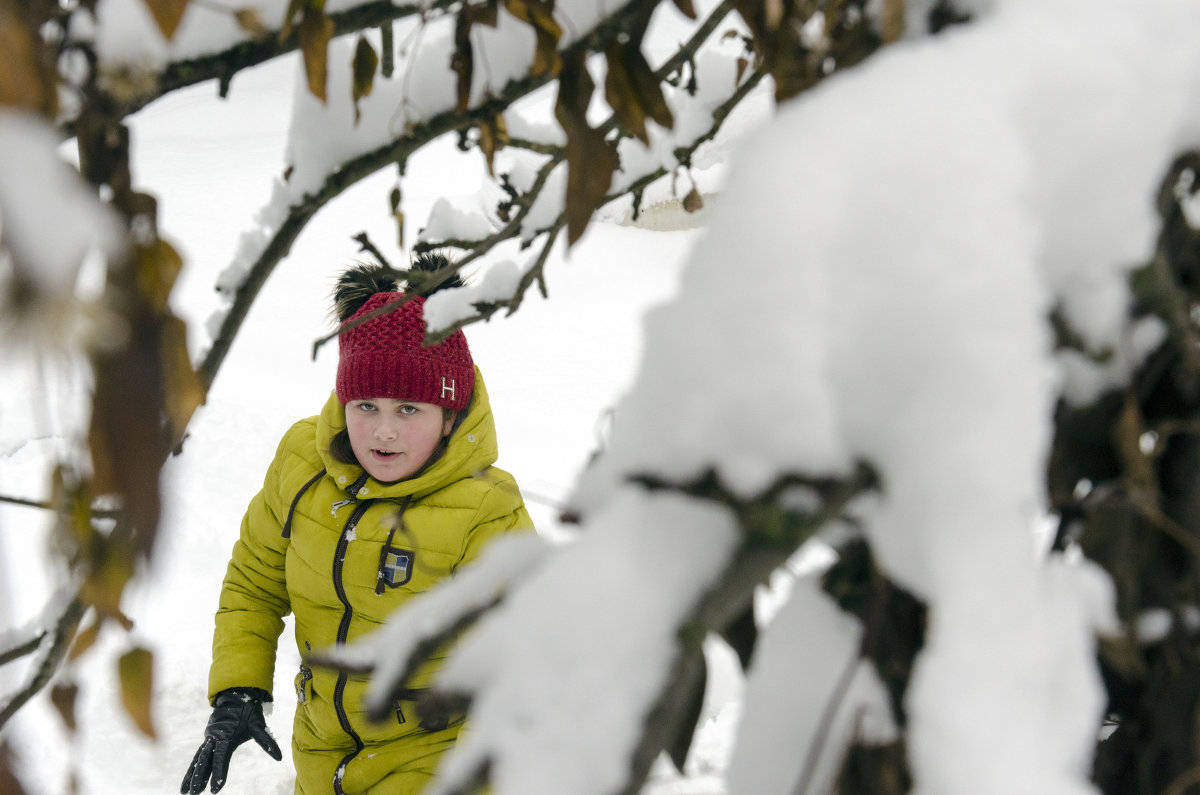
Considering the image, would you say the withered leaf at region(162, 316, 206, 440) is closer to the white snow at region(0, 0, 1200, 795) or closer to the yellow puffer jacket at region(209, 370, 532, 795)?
the white snow at region(0, 0, 1200, 795)

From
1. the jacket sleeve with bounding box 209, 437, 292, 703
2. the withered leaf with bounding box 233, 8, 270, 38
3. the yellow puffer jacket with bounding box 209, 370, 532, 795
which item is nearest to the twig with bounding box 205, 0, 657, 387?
the withered leaf with bounding box 233, 8, 270, 38

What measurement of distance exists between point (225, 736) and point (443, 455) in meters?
0.70

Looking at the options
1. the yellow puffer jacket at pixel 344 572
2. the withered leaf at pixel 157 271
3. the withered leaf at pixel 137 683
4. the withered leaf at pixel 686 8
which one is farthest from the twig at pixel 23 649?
the yellow puffer jacket at pixel 344 572

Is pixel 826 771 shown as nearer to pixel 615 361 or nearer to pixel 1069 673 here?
pixel 1069 673

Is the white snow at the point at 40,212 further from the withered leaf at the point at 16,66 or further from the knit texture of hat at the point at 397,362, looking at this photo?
the knit texture of hat at the point at 397,362

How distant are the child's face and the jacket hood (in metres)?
0.03

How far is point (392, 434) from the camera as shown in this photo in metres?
1.80

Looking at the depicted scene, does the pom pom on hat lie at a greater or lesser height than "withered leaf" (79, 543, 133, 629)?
lesser

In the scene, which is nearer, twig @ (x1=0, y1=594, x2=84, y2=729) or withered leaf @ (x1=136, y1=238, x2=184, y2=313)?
withered leaf @ (x1=136, y1=238, x2=184, y2=313)

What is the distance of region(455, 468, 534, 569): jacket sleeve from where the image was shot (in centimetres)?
176

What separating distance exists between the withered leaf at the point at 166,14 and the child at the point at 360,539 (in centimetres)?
136

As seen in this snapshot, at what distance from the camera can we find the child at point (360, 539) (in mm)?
1744

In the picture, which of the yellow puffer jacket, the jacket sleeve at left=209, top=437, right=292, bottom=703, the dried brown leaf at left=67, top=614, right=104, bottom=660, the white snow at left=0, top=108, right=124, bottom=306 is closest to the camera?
the white snow at left=0, top=108, right=124, bottom=306

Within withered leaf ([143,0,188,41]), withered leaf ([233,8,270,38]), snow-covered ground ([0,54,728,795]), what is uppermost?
withered leaf ([233,8,270,38])
